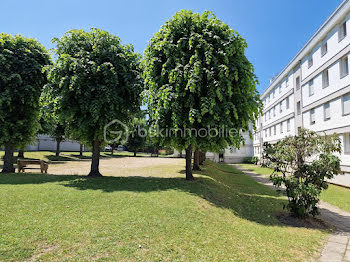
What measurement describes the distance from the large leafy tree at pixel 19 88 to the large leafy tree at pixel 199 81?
311 inches

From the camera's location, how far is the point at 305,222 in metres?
7.50

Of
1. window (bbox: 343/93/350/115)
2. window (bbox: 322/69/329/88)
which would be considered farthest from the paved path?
window (bbox: 322/69/329/88)

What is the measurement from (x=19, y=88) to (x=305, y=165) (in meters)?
15.1

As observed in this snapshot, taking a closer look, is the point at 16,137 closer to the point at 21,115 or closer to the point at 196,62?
the point at 21,115

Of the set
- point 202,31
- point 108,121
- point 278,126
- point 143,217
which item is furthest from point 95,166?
point 278,126

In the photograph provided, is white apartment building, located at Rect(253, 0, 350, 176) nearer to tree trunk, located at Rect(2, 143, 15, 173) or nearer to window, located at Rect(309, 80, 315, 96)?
window, located at Rect(309, 80, 315, 96)

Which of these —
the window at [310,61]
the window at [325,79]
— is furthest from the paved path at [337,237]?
the window at [310,61]

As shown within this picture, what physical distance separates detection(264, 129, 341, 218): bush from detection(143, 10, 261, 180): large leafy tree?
2537mm

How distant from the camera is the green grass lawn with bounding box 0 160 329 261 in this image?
4.49 m

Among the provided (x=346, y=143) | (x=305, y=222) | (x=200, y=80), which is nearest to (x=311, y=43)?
(x=346, y=143)

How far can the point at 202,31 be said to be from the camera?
1023 centimetres

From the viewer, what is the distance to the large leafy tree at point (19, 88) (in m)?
13.0

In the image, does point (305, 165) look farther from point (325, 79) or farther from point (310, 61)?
point (310, 61)

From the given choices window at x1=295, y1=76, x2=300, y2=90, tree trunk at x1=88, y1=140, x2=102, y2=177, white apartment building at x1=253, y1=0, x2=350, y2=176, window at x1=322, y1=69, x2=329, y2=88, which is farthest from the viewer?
window at x1=295, y1=76, x2=300, y2=90
